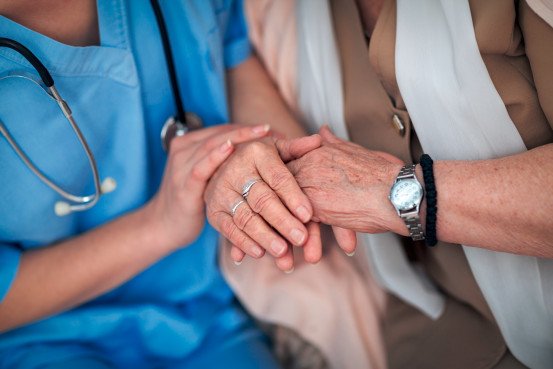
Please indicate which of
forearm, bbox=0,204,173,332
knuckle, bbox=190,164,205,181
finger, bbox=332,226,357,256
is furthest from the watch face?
forearm, bbox=0,204,173,332

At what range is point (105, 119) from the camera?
96 cm

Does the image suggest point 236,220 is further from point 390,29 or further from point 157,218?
point 390,29

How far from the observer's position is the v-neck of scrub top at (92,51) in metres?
0.82

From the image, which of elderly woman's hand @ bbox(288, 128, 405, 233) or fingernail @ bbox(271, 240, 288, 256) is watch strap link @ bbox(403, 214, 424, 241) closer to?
elderly woman's hand @ bbox(288, 128, 405, 233)

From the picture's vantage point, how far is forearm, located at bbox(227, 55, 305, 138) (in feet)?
3.67

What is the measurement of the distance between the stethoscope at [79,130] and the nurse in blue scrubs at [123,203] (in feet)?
0.08

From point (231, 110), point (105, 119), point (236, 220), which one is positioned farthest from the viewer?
point (231, 110)

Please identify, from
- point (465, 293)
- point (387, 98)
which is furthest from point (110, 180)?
point (465, 293)

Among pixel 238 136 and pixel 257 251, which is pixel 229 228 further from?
pixel 238 136

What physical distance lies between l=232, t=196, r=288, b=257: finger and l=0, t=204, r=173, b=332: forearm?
229 millimetres

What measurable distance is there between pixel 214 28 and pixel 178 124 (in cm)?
21

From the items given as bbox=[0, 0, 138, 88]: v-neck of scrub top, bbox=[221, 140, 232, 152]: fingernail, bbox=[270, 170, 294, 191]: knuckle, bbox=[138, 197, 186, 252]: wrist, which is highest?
bbox=[0, 0, 138, 88]: v-neck of scrub top

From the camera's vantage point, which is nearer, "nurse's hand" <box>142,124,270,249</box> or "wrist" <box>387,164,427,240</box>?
"wrist" <box>387,164,427,240</box>

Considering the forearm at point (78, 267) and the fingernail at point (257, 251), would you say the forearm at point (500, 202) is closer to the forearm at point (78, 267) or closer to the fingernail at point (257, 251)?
the fingernail at point (257, 251)
